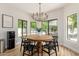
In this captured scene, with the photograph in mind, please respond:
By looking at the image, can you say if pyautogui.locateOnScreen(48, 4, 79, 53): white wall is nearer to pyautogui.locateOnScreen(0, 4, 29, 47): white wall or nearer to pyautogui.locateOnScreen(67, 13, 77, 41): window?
pyautogui.locateOnScreen(67, 13, 77, 41): window

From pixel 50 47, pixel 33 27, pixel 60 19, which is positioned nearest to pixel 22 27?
pixel 33 27

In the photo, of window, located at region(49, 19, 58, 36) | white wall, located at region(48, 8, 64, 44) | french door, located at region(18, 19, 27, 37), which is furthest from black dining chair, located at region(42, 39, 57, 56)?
french door, located at region(18, 19, 27, 37)

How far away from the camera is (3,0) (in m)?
2.70

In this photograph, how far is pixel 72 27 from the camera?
4.86 metres

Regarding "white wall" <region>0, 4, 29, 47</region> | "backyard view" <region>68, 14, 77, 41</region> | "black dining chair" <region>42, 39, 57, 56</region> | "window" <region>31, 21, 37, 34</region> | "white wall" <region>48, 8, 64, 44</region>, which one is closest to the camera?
"black dining chair" <region>42, 39, 57, 56</region>

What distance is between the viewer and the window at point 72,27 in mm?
4573

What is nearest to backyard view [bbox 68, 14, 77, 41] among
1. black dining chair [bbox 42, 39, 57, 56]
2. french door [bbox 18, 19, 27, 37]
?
black dining chair [bbox 42, 39, 57, 56]

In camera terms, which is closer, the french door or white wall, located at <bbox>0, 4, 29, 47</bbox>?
white wall, located at <bbox>0, 4, 29, 47</bbox>

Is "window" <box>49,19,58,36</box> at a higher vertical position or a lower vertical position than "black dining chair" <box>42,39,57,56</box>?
higher

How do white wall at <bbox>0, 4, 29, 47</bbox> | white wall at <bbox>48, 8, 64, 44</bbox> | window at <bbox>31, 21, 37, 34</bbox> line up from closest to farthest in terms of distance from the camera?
1. white wall at <bbox>0, 4, 29, 47</bbox>
2. white wall at <bbox>48, 8, 64, 44</bbox>
3. window at <bbox>31, 21, 37, 34</bbox>

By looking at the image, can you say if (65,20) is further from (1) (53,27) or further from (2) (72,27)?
(1) (53,27)

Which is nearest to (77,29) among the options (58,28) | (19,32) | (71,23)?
(71,23)

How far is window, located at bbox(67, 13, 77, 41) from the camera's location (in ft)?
15.0

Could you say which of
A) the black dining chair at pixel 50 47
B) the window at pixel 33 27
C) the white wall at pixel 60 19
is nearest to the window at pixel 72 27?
the white wall at pixel 60 19
